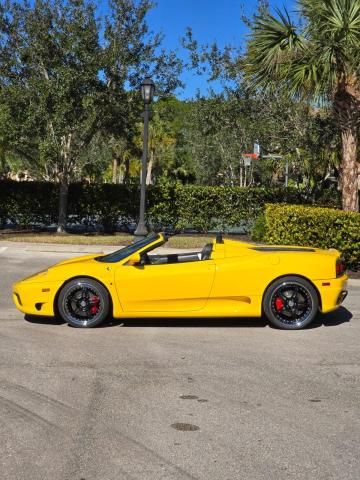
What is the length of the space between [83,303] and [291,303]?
99.6 inches

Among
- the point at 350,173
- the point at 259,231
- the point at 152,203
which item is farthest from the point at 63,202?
the point at 350,173

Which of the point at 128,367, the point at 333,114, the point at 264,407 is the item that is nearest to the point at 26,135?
the point at 333,114

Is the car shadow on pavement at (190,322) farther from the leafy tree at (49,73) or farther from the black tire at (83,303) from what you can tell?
the leafy tree at (49,73)

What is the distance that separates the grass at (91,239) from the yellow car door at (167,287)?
Answer: 1005 cm

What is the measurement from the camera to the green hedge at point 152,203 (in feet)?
70.9

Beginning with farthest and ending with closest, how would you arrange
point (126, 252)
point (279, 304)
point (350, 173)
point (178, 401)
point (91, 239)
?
point (91, 239) < point (350, 173) < point (126, 252) < point (279, 304) < point (178, 401)

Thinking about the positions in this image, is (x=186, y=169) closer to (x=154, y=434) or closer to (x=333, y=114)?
(x=333, y=114)

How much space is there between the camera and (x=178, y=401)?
191 inches

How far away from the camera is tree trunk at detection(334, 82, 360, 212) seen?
14.5m

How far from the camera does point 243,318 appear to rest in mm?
8164

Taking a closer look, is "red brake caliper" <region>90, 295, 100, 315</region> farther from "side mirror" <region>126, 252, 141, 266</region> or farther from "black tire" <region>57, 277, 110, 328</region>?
"side mirror" <region>126, 252, 141, 266</region>

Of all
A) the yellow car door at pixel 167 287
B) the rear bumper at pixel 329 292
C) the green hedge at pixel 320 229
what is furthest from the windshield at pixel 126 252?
the green hedge at pixel 320 229

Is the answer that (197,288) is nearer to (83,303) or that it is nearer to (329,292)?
(83,303)

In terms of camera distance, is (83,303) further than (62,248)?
No
